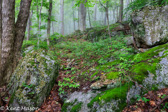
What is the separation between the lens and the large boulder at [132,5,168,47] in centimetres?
454

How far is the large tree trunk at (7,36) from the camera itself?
3.56 m

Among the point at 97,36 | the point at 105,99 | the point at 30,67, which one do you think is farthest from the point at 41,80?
the point at 97,36

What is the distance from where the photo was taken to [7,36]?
3.65 metres

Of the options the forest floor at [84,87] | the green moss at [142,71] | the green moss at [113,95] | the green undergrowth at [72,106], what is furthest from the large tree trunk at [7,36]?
the green moss at [142,71]

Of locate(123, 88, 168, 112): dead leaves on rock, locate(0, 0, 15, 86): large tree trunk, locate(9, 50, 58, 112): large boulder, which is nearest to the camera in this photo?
locate(123, 88, 168, 112): dead leaves on rock

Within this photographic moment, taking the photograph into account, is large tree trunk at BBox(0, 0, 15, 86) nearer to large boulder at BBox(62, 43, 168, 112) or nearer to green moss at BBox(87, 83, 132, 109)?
large boulder at BBox(62, 43, 168, 112)

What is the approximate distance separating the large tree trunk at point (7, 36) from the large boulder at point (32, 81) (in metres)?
0.40

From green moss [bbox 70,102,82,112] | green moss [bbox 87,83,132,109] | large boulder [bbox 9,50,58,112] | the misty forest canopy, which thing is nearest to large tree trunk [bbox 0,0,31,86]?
the misty forest canopy

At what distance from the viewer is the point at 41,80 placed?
11.2 feet

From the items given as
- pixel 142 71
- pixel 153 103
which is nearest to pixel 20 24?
pixel 142 71

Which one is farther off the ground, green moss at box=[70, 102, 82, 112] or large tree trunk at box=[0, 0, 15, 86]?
large tree trunk at box=[0, 0, 15, 86]

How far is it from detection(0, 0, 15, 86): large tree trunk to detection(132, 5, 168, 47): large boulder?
5.65m

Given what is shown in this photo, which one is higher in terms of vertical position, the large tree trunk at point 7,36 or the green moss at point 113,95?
the large tree trunk at point 7,36

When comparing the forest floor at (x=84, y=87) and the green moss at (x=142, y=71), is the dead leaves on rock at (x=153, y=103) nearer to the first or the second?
the forest floor at (x=84, y=87)
